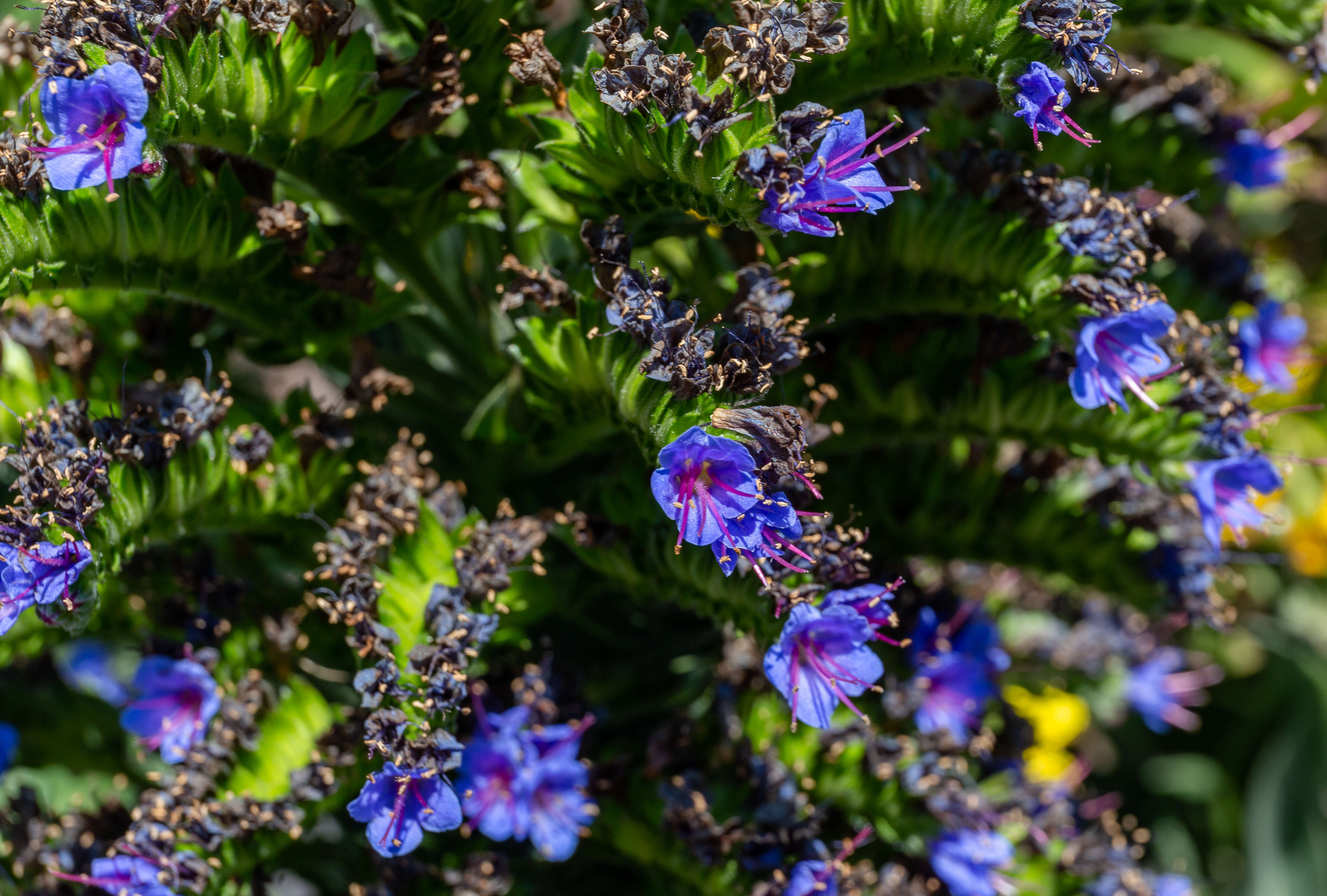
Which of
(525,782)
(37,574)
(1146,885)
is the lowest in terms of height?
(1146,885)

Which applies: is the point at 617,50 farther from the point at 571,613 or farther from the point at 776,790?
the point at 776,790

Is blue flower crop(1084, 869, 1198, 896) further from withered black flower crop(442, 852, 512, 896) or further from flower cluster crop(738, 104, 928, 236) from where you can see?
flower cluster crop(738, 104, 928, 236)

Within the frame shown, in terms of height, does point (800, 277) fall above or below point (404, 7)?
below

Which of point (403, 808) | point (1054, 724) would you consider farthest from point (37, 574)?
point (1054, 724)

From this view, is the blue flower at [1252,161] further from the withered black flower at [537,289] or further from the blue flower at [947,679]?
the withered black flower at [537,289]

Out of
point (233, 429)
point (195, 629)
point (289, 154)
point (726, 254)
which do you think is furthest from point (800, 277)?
point (195, 629)

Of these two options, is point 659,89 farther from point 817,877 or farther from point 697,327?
point 817,877

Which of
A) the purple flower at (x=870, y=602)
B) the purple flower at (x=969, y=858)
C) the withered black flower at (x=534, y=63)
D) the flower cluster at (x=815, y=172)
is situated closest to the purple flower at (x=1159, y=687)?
the purple flower at (x=969, y=858)
